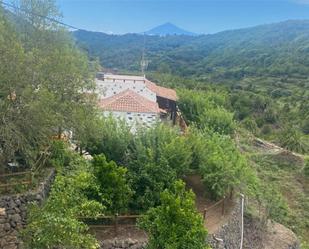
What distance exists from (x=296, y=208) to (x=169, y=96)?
604 inches

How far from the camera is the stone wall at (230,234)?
61.4ft

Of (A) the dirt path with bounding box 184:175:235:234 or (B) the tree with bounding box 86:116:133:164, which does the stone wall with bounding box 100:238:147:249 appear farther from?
(B) the tree with bounding box 86:116:133:164

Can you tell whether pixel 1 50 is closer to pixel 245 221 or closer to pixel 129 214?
pixel 129 214

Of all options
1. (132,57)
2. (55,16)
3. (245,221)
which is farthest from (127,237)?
(132,57)

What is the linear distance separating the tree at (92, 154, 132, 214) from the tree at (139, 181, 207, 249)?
2.55m

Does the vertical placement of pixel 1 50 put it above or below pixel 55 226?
above

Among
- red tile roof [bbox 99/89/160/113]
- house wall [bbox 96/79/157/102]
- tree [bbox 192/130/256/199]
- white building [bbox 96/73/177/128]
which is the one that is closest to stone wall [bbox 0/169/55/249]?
tree [bbox 192/130/256/199]

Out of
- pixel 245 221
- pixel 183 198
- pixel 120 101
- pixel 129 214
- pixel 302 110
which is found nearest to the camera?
pixel 183 198

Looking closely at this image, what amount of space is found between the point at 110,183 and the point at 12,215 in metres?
3.73

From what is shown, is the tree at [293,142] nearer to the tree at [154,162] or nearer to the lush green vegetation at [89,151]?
the lush green vegetation at [89,151]

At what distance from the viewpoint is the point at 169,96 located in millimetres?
40844

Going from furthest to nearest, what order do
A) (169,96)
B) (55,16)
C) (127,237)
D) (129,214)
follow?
(169,96), (55,16), (129,214), (127,237)

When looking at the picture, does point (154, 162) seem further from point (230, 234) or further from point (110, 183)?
point (230, 234)

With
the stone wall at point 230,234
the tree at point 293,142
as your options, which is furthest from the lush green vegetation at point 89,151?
the tree at point 293,142
